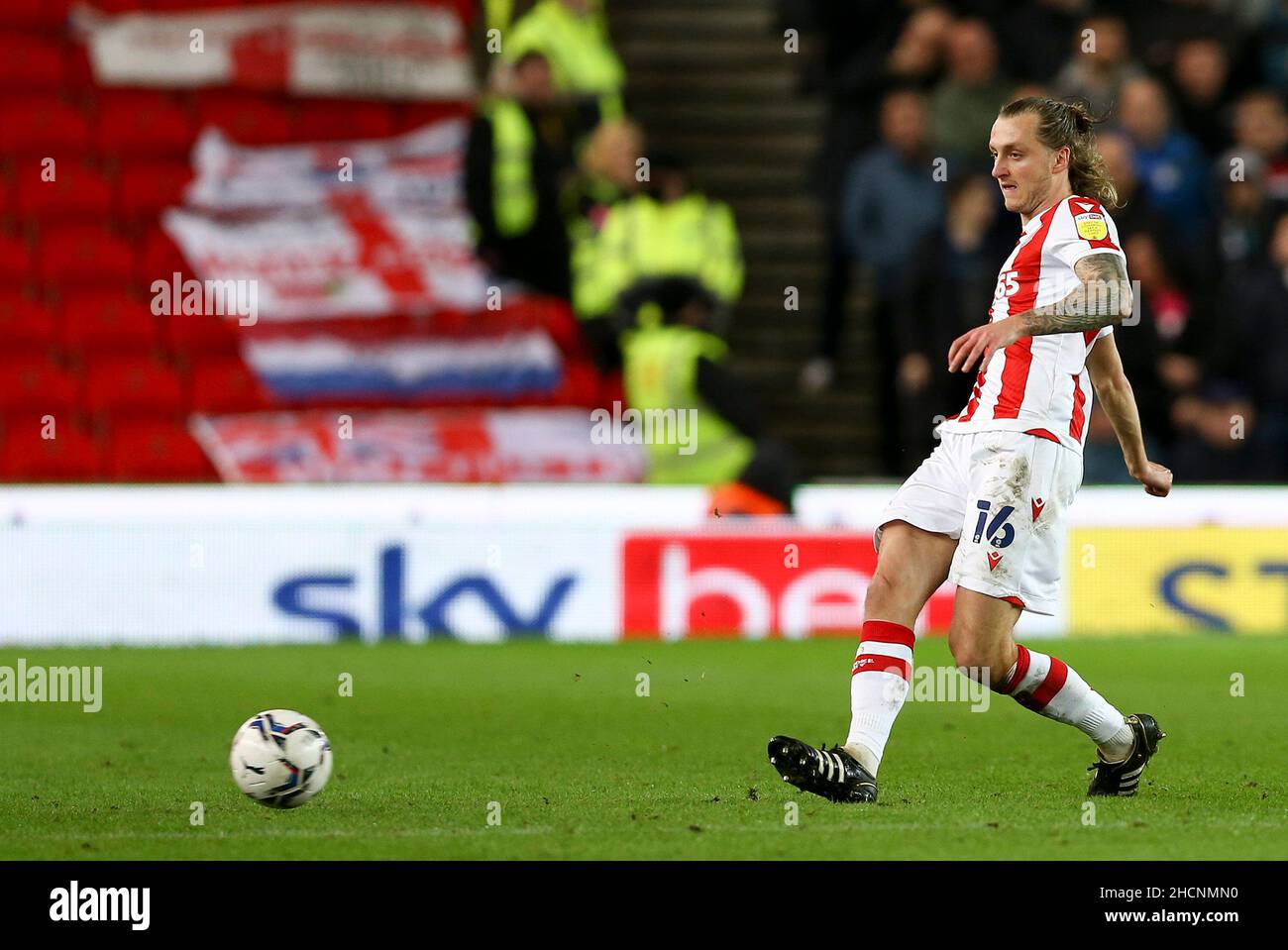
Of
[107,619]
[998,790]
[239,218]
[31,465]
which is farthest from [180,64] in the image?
[998,790]

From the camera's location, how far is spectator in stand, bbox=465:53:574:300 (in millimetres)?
13930

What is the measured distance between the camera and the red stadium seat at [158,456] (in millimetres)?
13375

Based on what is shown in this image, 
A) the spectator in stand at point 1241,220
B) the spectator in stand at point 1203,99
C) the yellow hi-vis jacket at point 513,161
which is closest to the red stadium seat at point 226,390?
the yellow hi-vis jacket at point 513,161

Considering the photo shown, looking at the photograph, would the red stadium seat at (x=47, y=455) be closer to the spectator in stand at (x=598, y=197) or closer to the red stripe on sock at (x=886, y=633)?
the spectator in stand at (x=598, y=197)

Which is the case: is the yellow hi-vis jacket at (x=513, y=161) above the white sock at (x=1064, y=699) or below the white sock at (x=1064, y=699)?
above

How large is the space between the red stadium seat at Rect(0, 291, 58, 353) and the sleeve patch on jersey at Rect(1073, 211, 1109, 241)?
9.50m

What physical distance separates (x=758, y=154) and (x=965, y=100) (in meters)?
2.26

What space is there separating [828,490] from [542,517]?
160cm

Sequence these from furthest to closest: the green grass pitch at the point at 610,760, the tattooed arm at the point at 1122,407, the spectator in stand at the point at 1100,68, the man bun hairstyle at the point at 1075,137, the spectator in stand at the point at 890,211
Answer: the spectator in stand at the point at 1100,68
the spectator in stand at the point at 890,211
the tattooed arm at the point at 1122,407
the man bun hairstyle at the point at 1075,137
the green grass pitch at the point at 610,760

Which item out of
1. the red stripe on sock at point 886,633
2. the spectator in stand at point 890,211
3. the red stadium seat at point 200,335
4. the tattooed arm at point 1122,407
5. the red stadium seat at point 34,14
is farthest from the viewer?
the red stadium seat at point 34,14

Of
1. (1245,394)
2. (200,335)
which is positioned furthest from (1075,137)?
(200,335)

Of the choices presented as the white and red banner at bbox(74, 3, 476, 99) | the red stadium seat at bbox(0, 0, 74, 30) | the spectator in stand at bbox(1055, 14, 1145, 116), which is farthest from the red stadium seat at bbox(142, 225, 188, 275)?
the spectator in stand at bbox(1055, 14, 1145, 116)

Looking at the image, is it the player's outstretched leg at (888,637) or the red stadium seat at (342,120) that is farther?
the red stadium seat at (342,120)
